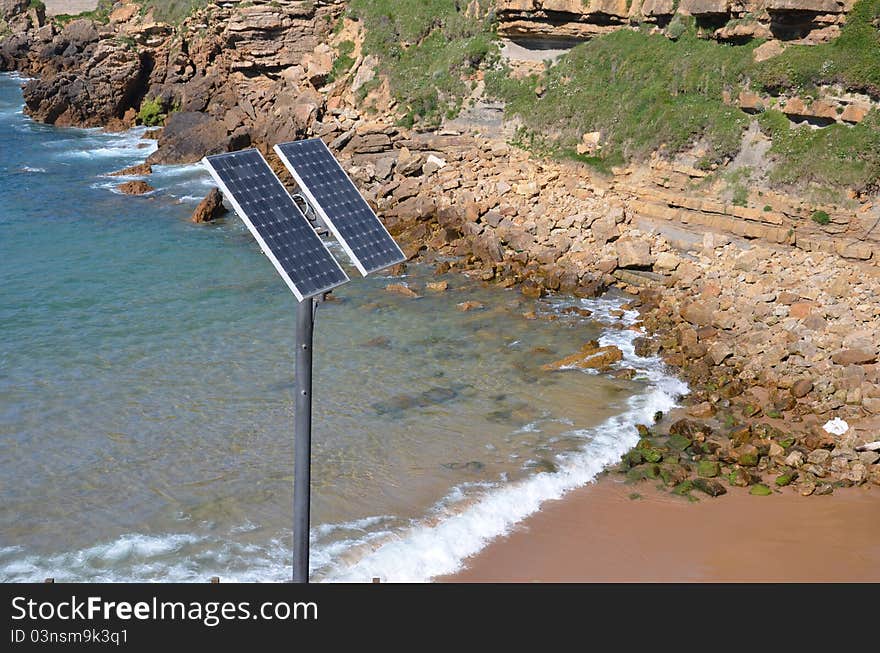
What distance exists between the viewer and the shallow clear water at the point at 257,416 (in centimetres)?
1423

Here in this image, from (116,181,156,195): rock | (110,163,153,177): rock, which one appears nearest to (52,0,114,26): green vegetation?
(110,163,153,177): rock

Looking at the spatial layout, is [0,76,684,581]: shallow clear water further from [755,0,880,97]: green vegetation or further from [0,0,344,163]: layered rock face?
[0,0,344,163]: layered rock face

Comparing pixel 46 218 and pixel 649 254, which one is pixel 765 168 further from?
pixel 46 218

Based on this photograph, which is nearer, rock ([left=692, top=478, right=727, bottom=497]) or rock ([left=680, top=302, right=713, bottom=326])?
rock ([left=692, top=478, right=727, bottom=497])

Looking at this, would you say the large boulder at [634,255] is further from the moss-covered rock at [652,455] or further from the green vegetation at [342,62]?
the green vegetation at [342,62]

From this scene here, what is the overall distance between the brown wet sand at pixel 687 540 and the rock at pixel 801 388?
9.99ft

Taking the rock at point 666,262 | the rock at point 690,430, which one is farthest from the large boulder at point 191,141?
the rock at point 690,430

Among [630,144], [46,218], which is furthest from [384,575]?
[46,218]

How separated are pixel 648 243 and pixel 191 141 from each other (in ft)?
73.7

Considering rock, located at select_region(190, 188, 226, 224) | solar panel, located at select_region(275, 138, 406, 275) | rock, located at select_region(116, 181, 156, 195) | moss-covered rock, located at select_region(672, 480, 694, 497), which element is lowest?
rock, located at select_region(116, 181, 156, 195)

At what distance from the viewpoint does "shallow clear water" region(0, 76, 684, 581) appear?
1423 cm

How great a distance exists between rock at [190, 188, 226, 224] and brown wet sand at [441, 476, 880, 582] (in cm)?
1911

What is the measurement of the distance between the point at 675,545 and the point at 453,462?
4152 millimetres

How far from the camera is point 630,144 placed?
2903 cm
